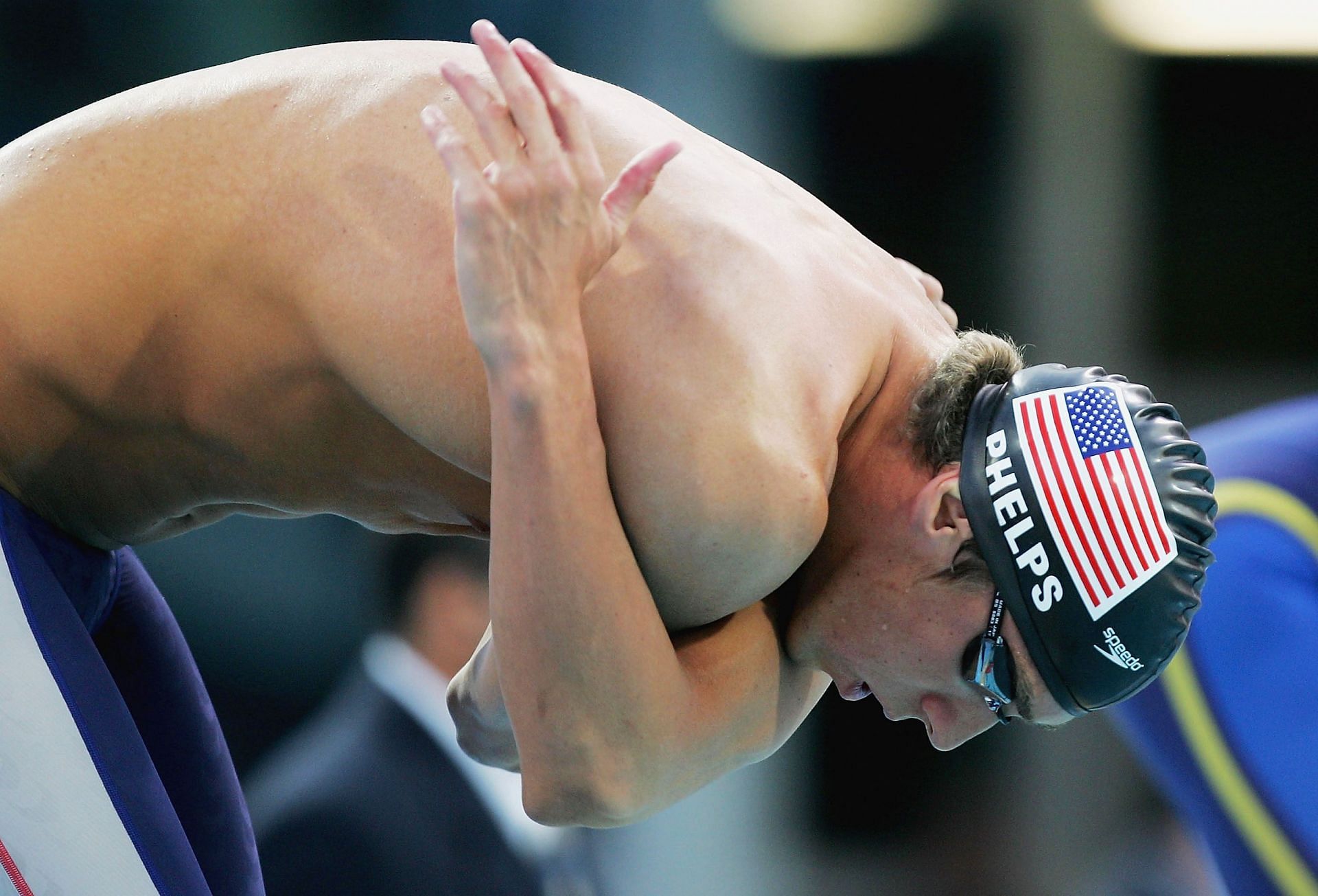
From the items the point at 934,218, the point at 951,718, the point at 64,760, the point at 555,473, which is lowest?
the point at 934,218

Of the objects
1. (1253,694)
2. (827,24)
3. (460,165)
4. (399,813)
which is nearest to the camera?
(460,165)

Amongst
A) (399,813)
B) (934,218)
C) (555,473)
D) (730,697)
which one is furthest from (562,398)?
(934,218)

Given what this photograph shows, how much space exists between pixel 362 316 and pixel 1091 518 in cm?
82

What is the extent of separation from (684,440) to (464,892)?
66.2 inches

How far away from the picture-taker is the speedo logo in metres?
1.60

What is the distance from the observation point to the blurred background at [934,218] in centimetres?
405

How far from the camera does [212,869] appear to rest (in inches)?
74.2

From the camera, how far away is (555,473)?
4.41ft

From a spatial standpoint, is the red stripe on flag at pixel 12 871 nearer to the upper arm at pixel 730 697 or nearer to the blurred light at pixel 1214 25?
the upper arm at pixel 730 697

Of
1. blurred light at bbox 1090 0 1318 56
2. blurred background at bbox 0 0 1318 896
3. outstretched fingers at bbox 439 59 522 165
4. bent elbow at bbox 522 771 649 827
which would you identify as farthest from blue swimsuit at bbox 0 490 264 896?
blurred light at bbox 1090 0 1318 56

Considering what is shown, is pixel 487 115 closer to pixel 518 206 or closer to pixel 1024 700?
pixel 518 206

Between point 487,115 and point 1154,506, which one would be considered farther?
point 1154,506

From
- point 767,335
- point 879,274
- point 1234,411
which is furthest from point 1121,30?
point 767,335

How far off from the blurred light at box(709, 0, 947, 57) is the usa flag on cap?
3127 mm
